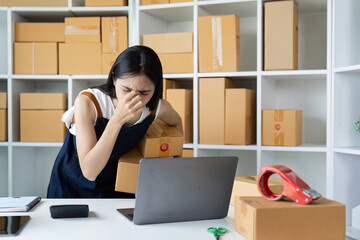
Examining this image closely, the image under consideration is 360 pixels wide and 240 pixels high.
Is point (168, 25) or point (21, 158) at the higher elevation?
point (168, 25)

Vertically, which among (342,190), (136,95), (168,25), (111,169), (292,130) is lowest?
(342,190)

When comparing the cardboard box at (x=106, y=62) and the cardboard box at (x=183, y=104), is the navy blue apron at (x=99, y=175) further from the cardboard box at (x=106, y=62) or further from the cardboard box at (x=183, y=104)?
the cardboard box at (x=106, y=62)

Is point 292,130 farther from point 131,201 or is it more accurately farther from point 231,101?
point 131,201

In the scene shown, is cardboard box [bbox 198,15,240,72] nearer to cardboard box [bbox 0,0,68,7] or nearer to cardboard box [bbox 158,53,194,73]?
cardboard box [bbox 158,53,194,73]

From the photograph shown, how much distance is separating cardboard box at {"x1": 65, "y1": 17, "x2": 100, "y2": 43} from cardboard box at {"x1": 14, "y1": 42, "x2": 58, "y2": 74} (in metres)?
0.13

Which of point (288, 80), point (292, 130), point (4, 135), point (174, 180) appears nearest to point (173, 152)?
point (174, 180)

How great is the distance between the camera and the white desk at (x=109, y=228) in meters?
1.04

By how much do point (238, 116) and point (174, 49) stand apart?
1.91 ft

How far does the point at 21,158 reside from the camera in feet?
9.33

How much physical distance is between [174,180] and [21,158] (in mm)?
2044

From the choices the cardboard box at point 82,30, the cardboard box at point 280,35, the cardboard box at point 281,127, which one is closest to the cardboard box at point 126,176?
the cardboard box at point 281,127

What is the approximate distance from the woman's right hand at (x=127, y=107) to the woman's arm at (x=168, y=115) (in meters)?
0.28

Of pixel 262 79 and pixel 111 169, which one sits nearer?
pixel 111 169

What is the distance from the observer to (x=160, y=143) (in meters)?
1.76
